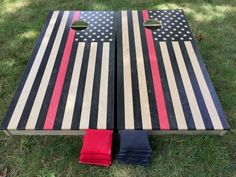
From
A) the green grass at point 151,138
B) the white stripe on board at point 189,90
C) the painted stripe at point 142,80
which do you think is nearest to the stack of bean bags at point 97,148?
the green grass at point 151,138

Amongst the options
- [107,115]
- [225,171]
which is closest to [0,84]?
[107,115]

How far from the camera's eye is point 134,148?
6.51 ft

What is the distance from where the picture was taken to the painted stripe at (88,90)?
7.02ft

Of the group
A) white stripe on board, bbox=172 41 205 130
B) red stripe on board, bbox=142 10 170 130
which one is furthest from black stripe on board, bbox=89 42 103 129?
white stripe on board, bbox=172 41 205 130

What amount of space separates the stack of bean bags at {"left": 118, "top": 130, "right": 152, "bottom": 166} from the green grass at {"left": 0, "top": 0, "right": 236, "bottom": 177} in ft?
0.22

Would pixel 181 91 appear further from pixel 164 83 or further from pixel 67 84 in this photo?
pixel 67 84

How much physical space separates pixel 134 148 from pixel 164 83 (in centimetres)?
69

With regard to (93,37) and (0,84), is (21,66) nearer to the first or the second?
(0,84)

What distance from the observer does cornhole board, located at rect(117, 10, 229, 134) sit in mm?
2143

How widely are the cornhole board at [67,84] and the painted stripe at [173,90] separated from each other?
483mm

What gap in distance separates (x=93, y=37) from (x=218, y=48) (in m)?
1.38

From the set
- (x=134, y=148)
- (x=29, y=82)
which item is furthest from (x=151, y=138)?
(x=29, y=82)

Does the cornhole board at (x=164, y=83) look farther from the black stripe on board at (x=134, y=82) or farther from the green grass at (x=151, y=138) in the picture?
the green grass at (x=151, y=138)

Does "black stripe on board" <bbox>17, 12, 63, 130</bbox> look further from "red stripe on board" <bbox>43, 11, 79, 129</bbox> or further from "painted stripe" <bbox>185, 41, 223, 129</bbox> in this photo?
"painted stripe" <bbox>185, 41, 223, 129</bbox>
